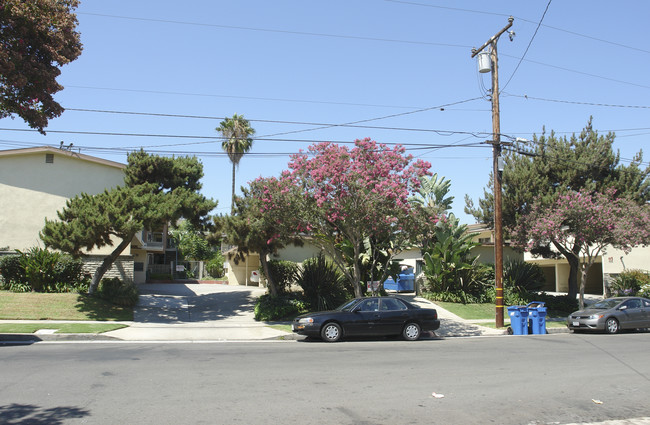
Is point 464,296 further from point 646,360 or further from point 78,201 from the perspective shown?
point 78,201

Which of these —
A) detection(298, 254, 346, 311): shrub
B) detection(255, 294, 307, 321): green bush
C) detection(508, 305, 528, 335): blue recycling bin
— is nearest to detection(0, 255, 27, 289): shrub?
detection(255, 294, 307, 321): green bush

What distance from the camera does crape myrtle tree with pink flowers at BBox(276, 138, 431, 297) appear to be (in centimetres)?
1638

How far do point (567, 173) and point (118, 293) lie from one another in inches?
812

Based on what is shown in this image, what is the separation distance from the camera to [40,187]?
25531 millimetres

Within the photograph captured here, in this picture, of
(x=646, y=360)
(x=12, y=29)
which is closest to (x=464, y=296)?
(x=646, y=360)

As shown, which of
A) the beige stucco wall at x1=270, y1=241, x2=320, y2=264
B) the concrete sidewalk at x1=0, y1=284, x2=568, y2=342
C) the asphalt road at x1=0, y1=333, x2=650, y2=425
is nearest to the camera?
the asphalt road at x1=0, y1=333, x2=650, y2=425

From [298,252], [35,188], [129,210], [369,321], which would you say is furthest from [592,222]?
[35,188]

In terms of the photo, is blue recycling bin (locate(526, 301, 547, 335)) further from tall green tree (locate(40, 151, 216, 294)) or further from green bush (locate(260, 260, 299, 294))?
tall green tree (locate(40, 151, 216, 294))

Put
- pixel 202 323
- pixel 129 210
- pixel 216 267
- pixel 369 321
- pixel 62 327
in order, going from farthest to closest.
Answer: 1. pixel 216 267
2. pixel 129 210
3. pixel 202 323
4. pixel 62 327
5. pixel 369 321

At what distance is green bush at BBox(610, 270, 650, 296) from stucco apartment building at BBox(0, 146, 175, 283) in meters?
25.6

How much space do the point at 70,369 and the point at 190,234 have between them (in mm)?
44658

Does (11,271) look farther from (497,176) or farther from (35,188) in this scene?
(497,176)

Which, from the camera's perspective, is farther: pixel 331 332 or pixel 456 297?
pixel 456 297

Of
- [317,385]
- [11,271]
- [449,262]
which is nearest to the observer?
[317,385]
